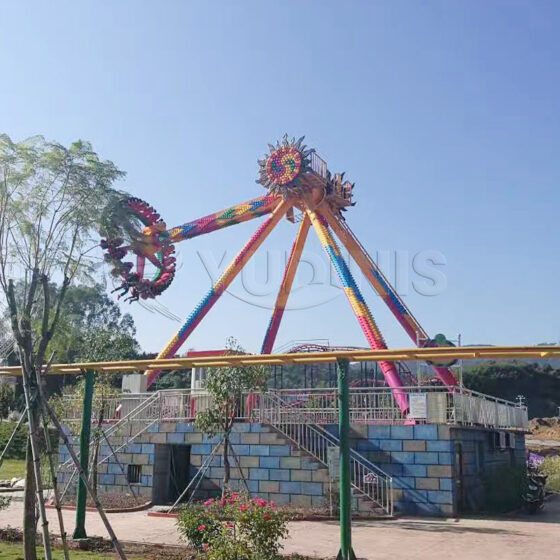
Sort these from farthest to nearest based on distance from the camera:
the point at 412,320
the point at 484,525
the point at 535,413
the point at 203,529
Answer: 1. the point at 535,413
2. the point at 412,320
3. the point at 484,525
4. the point at 203,529

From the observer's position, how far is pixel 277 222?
33.0 metres

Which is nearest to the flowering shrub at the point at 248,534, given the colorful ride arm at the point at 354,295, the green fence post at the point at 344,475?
the green fence post at the point at 344,475

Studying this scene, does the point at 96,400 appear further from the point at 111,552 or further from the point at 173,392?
the point at 111,552

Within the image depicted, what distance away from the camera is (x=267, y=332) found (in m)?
31.6

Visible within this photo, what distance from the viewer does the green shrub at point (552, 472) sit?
23.3 meters

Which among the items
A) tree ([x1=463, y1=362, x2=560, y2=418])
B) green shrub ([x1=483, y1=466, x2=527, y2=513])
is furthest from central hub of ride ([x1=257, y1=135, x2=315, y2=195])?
tree ([x1=463, y1=362, x2=560, y2=418])

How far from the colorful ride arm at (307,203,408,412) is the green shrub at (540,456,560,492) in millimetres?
6398

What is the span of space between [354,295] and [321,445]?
1225 centimetres

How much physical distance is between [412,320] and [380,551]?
19327 mm

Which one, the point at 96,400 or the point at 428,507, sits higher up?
the point at 96,400

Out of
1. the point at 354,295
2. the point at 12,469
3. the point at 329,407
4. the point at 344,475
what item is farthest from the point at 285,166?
the point at 344,475

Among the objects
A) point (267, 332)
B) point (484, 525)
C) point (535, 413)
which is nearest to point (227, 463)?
point (484, 525)

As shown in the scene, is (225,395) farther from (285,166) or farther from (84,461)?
(285,166)

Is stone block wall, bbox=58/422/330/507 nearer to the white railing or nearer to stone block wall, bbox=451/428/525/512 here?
the white railing
